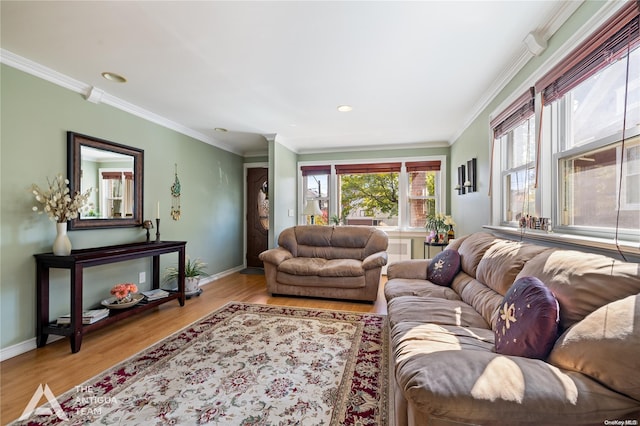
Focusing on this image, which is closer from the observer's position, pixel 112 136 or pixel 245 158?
pixel 112 136

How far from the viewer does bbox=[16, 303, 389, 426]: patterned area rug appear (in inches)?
62.0

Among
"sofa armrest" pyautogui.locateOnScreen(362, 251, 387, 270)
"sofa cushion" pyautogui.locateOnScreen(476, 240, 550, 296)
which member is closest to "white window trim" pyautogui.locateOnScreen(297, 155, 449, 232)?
"sofa armrest" pyautogui.locateOnScreen(362, 251, 387, 270)

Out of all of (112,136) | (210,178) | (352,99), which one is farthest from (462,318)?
(210,178)

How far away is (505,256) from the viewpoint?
77.1 inches

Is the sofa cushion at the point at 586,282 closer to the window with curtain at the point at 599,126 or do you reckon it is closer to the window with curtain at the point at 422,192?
the window with curtain at the point at 599,126

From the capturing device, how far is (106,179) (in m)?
3.02

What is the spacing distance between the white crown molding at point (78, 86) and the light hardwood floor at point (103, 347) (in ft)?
7.67

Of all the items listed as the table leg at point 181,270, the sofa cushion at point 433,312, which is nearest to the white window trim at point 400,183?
the table leg at point 181,270

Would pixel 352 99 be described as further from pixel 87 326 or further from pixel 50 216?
pixel 87 326

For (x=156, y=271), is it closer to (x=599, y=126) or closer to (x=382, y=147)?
(x=382, y=147)

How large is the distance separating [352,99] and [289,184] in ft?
8.08

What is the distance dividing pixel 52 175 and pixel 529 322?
3.69 m

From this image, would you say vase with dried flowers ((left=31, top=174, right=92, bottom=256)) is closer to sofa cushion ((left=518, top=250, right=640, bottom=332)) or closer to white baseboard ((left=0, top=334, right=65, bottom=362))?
white baseboard ((left=0, top=334, right=65, bottom=362))

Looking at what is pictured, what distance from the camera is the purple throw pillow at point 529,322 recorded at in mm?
1152
